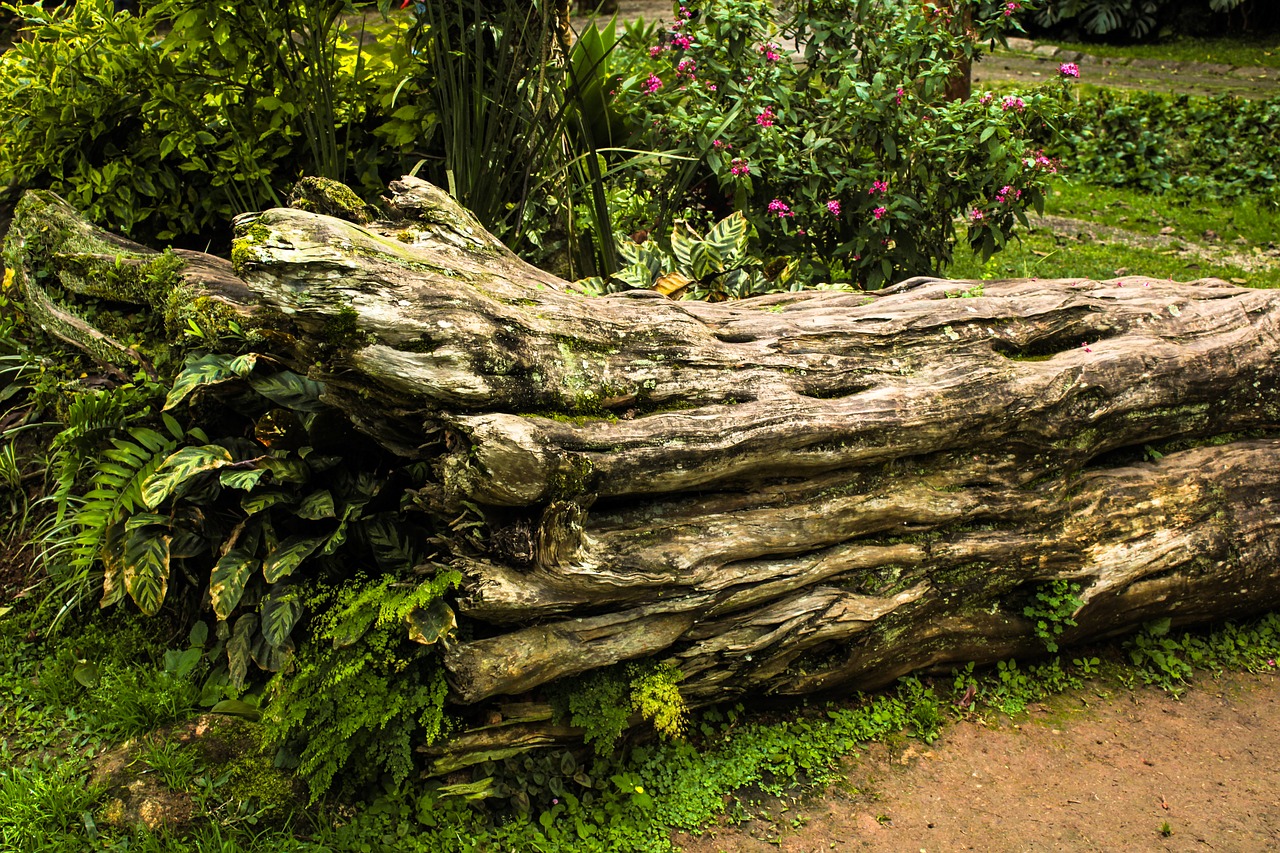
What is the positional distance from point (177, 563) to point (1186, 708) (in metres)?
4.44

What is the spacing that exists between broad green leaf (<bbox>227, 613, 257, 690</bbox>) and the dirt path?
1.73m

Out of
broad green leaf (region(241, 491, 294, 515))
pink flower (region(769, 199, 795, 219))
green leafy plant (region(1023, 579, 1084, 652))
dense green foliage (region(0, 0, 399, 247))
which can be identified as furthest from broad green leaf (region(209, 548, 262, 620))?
pink flower (region(769, 199, 795, 219))

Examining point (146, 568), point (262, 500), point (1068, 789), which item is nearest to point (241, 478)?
point (262, 500)

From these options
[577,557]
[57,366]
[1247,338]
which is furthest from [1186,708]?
[57,366]

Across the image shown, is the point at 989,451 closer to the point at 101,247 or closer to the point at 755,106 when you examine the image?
the point at 755,106

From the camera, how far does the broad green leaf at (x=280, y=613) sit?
3.39m

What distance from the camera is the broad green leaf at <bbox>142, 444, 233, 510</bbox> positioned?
3.51 m

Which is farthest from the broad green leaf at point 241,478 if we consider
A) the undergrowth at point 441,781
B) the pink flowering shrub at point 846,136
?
the pink flowering shrub at point 846,136

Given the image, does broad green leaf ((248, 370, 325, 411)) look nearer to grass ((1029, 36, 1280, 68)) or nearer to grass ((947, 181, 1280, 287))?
grass ((947, 181, 1280, 287))

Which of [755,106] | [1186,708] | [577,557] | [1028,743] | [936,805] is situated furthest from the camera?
[755,106]

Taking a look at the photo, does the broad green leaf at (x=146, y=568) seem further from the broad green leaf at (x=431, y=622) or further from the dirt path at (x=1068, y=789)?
the dirt path at (x=1068, y=789)

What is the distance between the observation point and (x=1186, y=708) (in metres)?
4.23

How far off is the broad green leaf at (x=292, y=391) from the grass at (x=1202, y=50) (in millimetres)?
15187

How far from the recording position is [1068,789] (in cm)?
373
